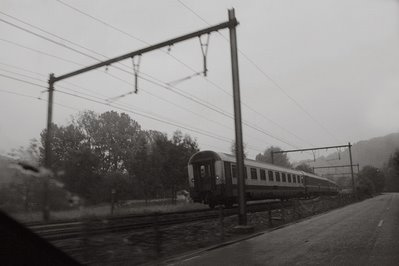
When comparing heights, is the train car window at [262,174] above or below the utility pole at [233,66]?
below

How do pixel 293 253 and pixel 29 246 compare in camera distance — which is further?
pixel 293 253

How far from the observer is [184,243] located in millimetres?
A: 11398

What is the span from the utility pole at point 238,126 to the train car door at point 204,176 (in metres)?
6.91

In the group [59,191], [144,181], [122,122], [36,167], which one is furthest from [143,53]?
[122,122]

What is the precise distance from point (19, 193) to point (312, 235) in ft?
32.9

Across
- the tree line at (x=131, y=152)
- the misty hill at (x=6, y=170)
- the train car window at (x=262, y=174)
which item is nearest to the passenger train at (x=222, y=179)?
the train car window at (x=262, y=174)

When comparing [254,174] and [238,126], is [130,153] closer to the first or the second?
[254,174]

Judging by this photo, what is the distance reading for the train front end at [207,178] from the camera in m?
21.0

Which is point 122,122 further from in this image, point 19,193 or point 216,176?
point 19,193

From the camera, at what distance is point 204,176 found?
71.9ft

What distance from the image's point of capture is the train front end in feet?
68.9

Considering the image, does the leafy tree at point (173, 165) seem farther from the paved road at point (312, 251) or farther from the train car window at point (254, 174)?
the paved road at point (312, 251)

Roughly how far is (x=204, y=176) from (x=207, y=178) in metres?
0.28

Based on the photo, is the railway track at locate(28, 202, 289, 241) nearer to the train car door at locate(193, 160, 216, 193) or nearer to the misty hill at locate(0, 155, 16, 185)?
the misty hill at locate(0, 155, 16, 185)
